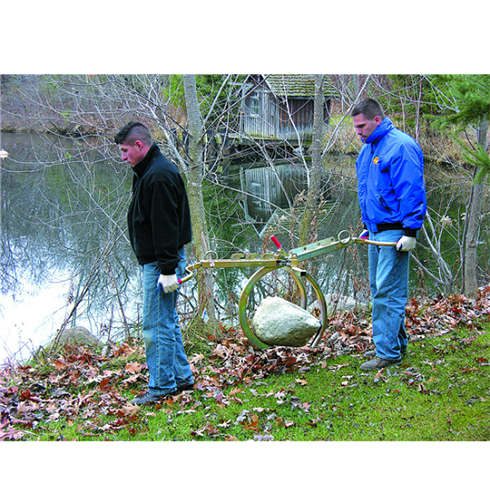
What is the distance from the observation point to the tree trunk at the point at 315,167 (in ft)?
23.2

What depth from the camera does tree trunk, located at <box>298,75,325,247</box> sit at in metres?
7.07

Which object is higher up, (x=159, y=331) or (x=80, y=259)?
(x=159, y=331)

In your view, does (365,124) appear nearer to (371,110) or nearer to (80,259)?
(371,110)

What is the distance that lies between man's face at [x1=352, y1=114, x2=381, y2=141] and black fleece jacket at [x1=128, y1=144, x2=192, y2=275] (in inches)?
69.8

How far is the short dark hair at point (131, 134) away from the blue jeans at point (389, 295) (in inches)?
90.9

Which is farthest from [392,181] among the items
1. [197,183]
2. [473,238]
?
[473,238]

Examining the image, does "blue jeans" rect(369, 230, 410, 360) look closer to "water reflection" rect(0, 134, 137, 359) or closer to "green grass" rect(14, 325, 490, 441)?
"green grass" rect(14, 325, 490, 441)

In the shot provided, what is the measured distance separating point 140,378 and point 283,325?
5.02 ft

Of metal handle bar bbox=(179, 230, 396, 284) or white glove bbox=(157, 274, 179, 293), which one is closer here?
white glove bbox=(157, 274, 179, 293)

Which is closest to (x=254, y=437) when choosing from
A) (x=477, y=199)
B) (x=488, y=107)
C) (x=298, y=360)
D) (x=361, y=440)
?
(x=361, y=440)

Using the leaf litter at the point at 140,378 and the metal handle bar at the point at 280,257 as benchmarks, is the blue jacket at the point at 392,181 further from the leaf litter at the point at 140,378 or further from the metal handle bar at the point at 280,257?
the leaf litter at the point at 140,378

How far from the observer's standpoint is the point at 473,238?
8.01m

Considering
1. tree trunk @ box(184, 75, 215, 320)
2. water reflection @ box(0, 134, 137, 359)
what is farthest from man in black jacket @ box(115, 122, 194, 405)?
water reflection @ box(0, 134, 137, 359)

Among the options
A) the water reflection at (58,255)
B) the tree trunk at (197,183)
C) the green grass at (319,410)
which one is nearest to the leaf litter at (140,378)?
the green grass at (319,410)
